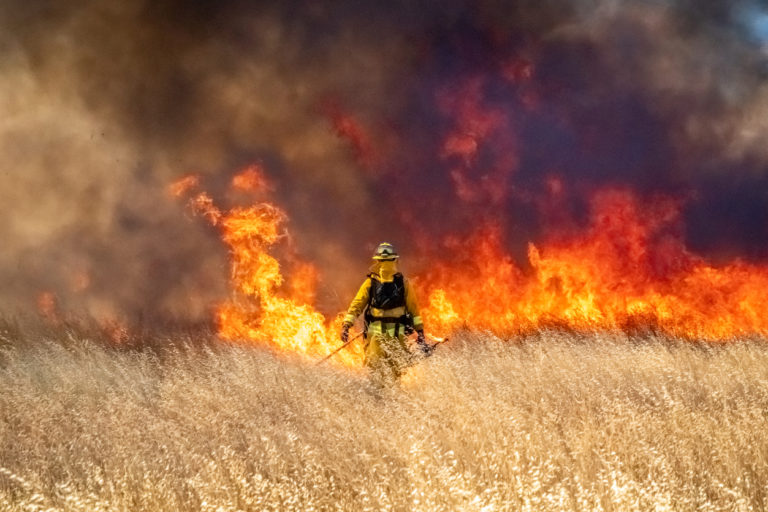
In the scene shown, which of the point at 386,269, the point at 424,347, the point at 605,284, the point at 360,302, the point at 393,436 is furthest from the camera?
the point at 605,284

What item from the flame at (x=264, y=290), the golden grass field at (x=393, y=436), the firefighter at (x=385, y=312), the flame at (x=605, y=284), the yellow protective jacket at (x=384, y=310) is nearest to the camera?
the golden grass field at (x=393, y=436)

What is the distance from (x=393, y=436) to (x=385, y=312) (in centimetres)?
347

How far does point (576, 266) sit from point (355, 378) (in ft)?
25.3

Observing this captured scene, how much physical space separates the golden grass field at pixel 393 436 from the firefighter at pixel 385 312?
19.3 inches

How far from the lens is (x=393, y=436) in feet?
15.8

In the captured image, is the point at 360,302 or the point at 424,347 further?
the point at 360,302

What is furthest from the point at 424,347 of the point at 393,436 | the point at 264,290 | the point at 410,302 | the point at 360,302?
the point at 264,290

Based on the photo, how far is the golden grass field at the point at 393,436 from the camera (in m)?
3.88

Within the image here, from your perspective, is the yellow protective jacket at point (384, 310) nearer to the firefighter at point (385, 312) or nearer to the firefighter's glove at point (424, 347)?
the firefighter at point (385, 312)

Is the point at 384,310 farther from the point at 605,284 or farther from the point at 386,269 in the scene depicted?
the point at 605,284

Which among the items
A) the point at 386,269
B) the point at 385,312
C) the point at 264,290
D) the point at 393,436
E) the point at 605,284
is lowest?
the point at 393,436

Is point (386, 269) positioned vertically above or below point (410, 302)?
above

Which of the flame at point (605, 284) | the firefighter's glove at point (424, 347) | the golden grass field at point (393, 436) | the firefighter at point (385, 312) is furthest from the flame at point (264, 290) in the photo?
the golden grass field at point (393, 436)

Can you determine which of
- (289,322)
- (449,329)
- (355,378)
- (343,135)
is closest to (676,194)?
(449,329)
